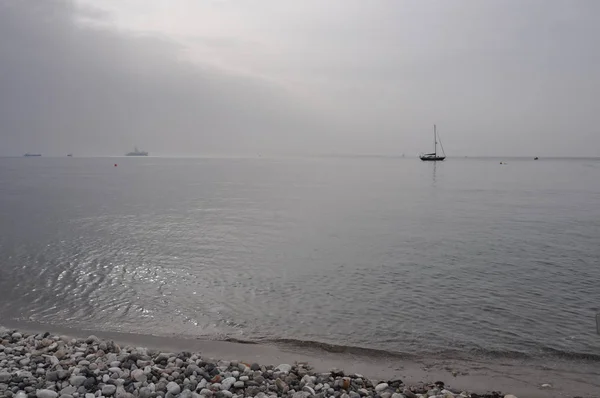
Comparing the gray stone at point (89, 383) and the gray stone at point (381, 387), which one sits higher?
the gray stone at point (89, 383)

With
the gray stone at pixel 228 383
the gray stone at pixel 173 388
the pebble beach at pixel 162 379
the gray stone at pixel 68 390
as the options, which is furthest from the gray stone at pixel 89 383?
the gray stone at pixel 228 383

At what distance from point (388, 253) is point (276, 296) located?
28.0 ft

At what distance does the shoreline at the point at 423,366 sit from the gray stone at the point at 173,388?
2.73 metres

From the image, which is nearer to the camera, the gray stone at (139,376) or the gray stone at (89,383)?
the gray stone at (89,383)

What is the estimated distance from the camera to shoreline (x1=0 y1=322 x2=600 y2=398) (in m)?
9.15

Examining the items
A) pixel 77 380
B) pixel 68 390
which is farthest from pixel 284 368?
pixel 68 390

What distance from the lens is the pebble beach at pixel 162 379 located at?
24.7 feet

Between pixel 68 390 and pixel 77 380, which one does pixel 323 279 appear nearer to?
pixel 77 380

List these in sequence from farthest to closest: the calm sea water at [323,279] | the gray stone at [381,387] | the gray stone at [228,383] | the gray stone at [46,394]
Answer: the calm sea water at [323,279]
the gray stone at [381,387]
the gray stone at [228,383]
the gray stone at [46,394]

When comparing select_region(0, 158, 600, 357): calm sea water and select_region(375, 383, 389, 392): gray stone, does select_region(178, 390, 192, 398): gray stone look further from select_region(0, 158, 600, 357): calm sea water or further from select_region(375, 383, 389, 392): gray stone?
select_region(0, 158, 600, 357): calm sea water

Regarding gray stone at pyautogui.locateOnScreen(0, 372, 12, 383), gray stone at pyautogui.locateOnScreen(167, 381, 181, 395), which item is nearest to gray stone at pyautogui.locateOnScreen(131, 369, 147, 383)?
gray stone at pyautogui.locateOnScreen(167, 381, 181, 395)

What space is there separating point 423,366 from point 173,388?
598 cm

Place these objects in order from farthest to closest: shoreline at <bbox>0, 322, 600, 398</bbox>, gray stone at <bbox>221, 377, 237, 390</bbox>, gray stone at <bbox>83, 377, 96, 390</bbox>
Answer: shoreline at <bbox>0, 322, 600, 398</bbox> < gray stone at <bbox>221, 377, 237, 390</bbox> < gray stone at <bbox>83, 377, 96, 390</bbox>

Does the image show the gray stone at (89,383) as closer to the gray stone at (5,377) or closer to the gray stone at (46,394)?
the gray stone at (46,394)
